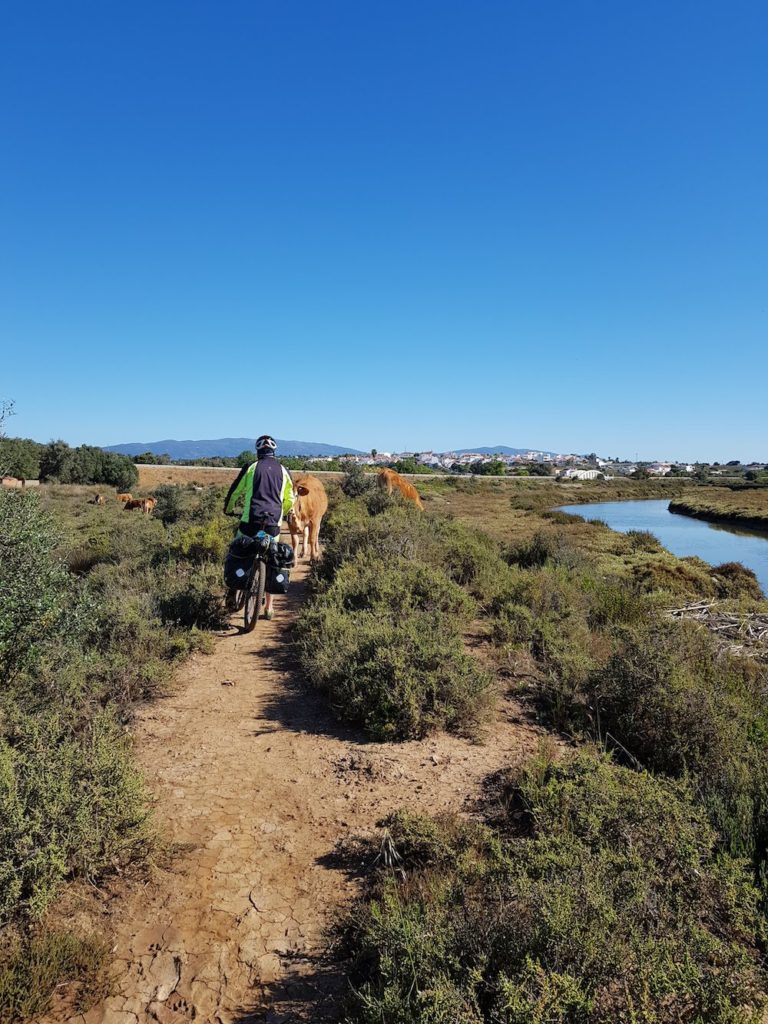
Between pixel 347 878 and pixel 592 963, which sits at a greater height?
pixel 592 963

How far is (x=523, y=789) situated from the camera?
11.1ft

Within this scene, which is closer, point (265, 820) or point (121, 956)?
point (121, 956)

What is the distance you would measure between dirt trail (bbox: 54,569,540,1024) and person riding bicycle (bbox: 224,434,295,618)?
5.53ft

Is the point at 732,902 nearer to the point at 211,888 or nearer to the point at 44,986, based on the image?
the point at 211,888

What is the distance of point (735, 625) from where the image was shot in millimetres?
8422

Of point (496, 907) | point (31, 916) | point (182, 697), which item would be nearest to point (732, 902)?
point (496, 907)

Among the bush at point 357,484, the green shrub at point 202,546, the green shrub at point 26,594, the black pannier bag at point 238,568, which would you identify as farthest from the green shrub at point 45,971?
the bush at point 357,484

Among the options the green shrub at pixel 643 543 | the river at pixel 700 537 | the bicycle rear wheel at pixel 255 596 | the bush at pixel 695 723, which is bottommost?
the river at pixel 700 537

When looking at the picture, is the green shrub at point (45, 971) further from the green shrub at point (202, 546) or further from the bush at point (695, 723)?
the green shrub at point (202, 546)

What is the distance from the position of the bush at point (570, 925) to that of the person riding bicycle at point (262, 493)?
419cm

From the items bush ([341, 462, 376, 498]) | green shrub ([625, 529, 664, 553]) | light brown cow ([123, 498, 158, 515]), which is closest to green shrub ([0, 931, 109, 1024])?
bush ([341, 462, 376, 498])

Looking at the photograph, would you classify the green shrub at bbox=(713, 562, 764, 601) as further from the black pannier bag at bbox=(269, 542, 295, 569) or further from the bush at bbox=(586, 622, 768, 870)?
the black pannier bag at bbox=(269, 542, 295, 569)

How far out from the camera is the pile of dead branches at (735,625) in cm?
727

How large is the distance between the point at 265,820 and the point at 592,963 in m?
2.17
